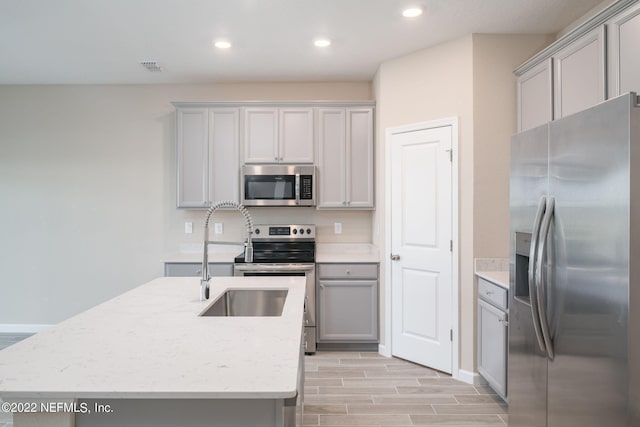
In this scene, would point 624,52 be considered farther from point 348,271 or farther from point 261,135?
point 261,135

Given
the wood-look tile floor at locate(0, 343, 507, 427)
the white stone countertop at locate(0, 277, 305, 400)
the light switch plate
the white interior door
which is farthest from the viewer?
the light switch plate

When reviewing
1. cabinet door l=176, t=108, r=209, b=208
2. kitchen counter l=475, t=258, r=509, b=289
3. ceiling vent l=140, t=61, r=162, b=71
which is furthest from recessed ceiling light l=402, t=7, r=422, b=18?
ceiling vent l=140, t=61, r=162, b=71

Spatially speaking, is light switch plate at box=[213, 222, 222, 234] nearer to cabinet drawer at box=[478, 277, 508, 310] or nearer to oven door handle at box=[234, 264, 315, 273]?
oven door handle at box=[234, 264, 315, 273]

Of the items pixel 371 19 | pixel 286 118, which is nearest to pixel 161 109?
pixel 286 118

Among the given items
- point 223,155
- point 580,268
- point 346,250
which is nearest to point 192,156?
point 223,155

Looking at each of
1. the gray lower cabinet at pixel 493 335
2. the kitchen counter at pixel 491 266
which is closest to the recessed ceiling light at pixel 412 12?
the kitchen counter at pixel 491 266

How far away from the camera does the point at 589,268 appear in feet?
4.79

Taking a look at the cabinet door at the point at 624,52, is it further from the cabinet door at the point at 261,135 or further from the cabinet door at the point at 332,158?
the cabinet door at the point at 261,135

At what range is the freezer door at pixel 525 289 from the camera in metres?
1.80

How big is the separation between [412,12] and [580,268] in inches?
79.7

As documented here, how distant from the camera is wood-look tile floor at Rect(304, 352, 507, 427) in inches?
99.3

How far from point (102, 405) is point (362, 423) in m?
1.81

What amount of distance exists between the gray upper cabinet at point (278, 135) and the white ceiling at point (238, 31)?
Result: 1.36ft

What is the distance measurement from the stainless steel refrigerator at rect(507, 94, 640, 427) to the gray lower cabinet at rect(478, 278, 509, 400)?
1.89ft
